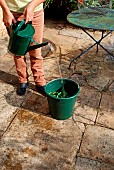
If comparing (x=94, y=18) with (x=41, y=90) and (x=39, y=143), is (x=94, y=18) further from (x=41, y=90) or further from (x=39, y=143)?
(x=39, y=143)

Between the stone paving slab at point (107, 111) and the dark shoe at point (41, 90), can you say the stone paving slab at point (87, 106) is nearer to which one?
the stone paving slab at point (107, 111)

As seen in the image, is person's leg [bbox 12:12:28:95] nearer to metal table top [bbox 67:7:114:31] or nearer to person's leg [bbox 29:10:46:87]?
person's leg [bbox 29:10:46:87]

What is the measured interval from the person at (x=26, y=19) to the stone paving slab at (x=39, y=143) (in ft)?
1.53

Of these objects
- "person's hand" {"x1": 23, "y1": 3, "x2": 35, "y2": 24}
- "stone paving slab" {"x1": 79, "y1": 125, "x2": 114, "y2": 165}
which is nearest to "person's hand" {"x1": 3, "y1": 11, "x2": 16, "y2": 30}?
"person's hand" {"x1": 23, "y1": 3, "x2": 35, "y2": 24}

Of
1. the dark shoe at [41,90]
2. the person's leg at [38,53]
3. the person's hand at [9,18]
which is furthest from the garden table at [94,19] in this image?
the person's hand at [9,18]

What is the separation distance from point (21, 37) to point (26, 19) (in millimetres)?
198

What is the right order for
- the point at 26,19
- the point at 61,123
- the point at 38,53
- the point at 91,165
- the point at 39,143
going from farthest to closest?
1. the point at 38,53
2. the point at 61,123
3. the point at 39,143
4. the point at 26,19
5. the point at 91,165

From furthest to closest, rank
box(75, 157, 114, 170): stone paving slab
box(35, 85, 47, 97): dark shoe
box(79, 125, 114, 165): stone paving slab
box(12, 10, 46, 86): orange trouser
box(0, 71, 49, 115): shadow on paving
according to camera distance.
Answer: box(35, 85, 47, 97): dark shoe, box(0, 71, 49, 115): shadow on paving, box(12, 10, 46, 86): orange trouser, box(79, 125, 114, 165): stone paving slab, box(75, 157, 114, 170): stone paving slab

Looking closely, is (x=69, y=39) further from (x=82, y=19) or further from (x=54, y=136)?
(x=54, y=136)

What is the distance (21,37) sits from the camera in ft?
8.42

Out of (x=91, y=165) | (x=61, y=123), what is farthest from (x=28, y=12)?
(x=91, y=165)

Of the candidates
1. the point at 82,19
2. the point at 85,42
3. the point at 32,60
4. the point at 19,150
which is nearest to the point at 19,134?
the point at 19,150

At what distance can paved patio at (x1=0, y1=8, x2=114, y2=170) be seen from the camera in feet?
8.30

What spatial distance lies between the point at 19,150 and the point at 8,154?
0.12m
